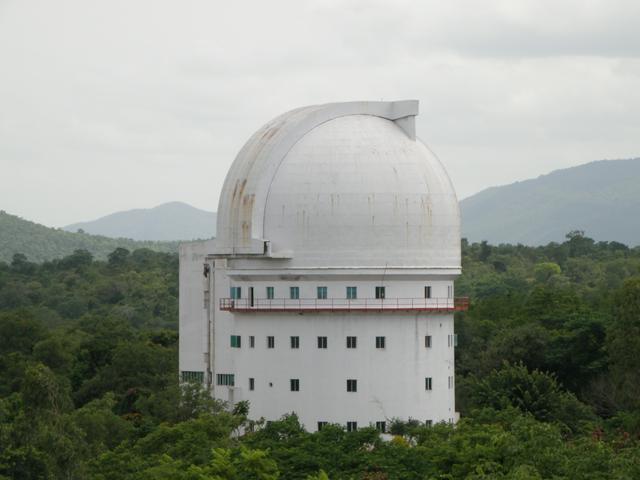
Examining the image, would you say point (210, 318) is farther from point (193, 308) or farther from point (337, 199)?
point (337, 199)

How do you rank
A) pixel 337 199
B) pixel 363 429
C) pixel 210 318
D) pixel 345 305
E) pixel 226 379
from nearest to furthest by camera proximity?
pixel 363 429
pixel 345 305
pixel 337 199
pixel 226 379
pixel 210 318

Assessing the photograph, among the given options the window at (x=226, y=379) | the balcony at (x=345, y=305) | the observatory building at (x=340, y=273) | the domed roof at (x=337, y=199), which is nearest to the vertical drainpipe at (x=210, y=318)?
the window at (x=226, y=379)

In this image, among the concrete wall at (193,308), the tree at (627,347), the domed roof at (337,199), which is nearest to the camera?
the domed roof at (337,199)

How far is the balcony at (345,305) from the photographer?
56719 mm

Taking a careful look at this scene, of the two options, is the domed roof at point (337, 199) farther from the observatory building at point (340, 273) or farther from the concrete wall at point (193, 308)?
the concrete wall at point (193, 308)

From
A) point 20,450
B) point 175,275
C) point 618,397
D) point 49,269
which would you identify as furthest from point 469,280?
point 20,450

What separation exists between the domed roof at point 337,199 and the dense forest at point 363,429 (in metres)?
6.11

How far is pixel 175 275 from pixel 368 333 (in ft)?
305

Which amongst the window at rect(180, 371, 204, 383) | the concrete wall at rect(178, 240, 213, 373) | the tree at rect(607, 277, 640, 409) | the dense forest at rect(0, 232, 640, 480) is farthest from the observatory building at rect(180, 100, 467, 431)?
the tree at rect(607, 277, 640, 409)

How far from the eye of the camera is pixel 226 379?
6084 centimetres

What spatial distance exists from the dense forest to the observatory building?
5.62ft

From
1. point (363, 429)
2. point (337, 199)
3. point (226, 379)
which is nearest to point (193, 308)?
point (226, 379)

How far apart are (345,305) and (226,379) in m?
6.85

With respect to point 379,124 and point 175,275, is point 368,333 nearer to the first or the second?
point 379,124
